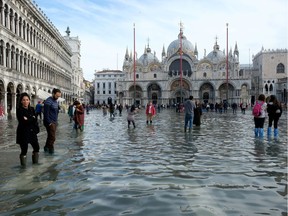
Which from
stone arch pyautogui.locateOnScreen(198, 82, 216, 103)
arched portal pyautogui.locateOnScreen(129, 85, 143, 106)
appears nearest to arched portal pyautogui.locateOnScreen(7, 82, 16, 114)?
arched portal pyautogui.locateOnScreen(129, 85, 143, 106)

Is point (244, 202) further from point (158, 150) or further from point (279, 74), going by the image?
point (279, 74)

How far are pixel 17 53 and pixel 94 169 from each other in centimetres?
2771

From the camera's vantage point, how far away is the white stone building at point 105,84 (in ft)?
370

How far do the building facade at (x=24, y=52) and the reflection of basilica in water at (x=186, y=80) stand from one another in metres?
35.5

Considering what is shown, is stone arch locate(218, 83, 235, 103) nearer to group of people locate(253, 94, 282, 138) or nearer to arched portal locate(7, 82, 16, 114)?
arched portal locate(7, 82, 16, 114)

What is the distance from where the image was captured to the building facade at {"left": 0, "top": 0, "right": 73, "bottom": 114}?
92.0 ft

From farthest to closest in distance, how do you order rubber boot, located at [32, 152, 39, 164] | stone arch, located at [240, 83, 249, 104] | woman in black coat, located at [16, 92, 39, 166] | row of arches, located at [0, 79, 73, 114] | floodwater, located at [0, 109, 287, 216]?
1. stone arch, located at [240, 83, 249, 104]
2. row of arches, located at [0, 79, 73, 114]
3. rubber boot, located at [32, 152, 39, 164]
4. woman in black coat, located at [16, 92, 39, 166]
5. floodwater, located at [0, 109, 287, 216]

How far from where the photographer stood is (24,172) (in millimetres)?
6180

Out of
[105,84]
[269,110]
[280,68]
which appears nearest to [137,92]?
[105,84]

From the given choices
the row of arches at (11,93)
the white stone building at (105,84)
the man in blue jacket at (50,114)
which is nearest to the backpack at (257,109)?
the man in blue jacket at (50,114)

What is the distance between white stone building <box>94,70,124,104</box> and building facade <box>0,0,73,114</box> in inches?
2412

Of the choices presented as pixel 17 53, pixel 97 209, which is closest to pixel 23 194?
pixel 97 209

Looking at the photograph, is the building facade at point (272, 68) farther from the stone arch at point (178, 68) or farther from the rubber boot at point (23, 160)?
the rubber boot at point (23, 160)

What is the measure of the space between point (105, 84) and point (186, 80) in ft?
130
